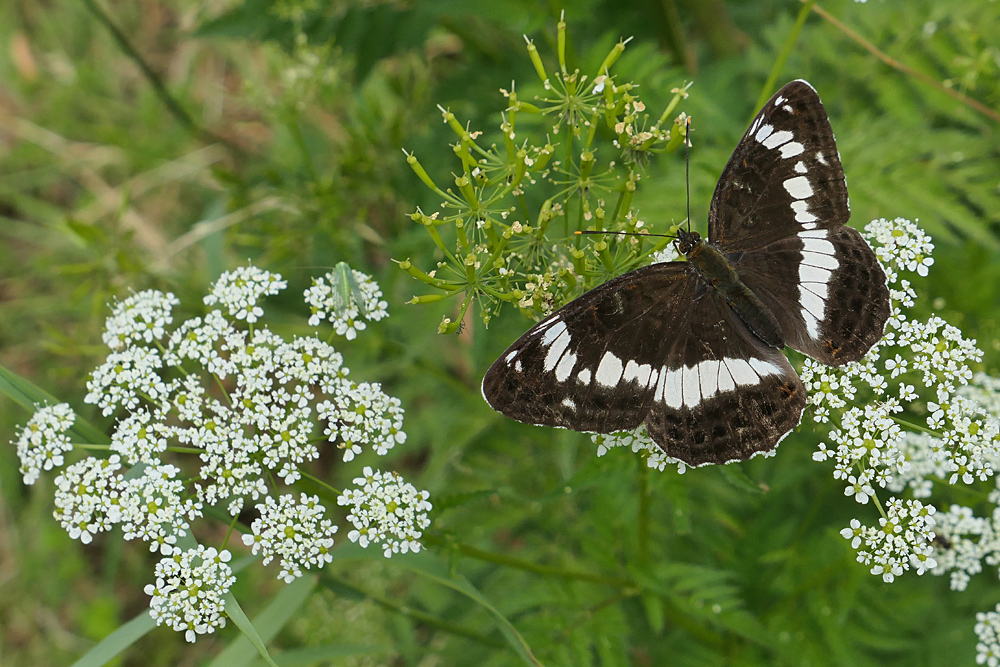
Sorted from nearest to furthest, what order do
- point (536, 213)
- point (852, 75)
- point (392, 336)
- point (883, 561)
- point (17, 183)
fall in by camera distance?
point (883, 561)
point (536, 213)
point (852, 75)
point (392, 336)
point (17, 183)

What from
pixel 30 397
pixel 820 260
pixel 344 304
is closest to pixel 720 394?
pixel 820 260

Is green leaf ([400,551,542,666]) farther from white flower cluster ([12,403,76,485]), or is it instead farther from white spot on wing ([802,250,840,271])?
white spot on wing ([802,250,840,271])

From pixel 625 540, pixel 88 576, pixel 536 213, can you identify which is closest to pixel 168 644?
pixel 88 576

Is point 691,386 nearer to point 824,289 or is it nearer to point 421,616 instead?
point 824,289

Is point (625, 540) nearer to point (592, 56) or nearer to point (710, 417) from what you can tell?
point (710, 417)

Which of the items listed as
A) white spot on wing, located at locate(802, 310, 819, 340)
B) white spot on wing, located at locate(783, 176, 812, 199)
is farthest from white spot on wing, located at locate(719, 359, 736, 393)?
white spot on wing, located at locate(783, 176, 812, 199)

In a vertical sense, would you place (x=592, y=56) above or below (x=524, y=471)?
above

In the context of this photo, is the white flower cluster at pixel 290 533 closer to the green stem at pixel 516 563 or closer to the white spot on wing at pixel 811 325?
the green stem at pixel 516 563
